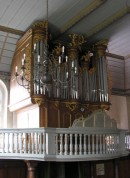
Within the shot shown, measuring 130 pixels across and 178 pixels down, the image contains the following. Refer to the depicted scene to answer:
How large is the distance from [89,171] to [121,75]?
538 centimetres

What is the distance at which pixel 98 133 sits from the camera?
7.46m

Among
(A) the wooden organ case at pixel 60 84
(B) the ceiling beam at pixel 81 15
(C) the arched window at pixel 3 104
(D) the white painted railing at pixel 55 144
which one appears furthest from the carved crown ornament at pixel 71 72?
(D) the white painted railing at pixel 55 144

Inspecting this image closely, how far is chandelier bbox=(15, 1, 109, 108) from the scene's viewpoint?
8.56 meters

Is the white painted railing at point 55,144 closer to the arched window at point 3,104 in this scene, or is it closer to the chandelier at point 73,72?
the chandelier at point 73,72

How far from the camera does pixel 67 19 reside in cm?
871

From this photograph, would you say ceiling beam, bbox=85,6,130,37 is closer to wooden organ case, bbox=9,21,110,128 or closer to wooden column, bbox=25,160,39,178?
wooden organ case, bbox=9,21,110,128

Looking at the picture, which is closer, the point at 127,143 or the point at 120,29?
the point at 127,143

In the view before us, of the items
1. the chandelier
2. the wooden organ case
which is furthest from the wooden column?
the chandelier

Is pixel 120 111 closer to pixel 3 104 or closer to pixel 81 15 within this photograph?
pixel 3 104

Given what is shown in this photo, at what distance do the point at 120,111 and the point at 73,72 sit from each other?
15.7ft

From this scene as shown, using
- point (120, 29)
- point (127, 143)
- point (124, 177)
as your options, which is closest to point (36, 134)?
point (127, 143)

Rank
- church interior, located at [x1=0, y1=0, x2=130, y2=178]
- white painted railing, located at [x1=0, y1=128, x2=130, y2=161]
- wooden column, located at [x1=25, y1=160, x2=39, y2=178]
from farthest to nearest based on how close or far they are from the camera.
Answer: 1. wooden column, located at [x1=25, y1=160, x2=39, y2=178]
2. church interior, located at [x1=0, y1=0, x2=130, y2=178]
3. white painted railing, located at [x1=0, y1=128, x2=130, y2=161]

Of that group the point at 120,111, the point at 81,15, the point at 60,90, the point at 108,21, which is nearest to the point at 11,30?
the point at 81,15

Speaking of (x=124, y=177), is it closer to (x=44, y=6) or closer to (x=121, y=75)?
(x=121, y=75)
